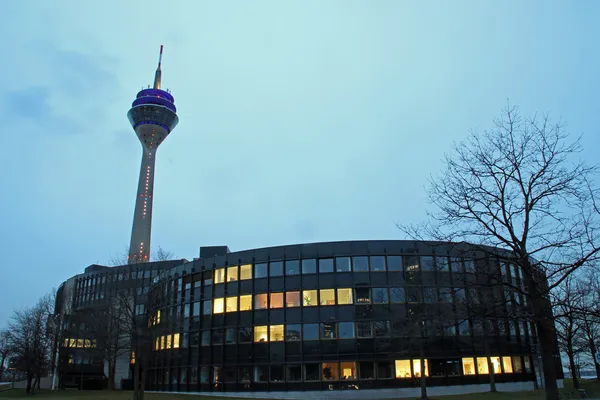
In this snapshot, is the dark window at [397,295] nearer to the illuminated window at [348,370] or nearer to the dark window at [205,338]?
the illuminated window at [348,370]

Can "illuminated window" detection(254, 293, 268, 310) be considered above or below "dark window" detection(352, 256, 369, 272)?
below

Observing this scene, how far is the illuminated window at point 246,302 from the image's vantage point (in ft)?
153

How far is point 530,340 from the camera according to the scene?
159ft


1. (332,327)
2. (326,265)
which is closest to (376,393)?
(332,327)

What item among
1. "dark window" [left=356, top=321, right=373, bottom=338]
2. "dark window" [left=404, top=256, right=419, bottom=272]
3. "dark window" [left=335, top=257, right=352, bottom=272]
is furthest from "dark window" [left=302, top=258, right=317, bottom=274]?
"dark window" [left=404, top=256, right=419, bottom=272]

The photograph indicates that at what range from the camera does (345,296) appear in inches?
1747

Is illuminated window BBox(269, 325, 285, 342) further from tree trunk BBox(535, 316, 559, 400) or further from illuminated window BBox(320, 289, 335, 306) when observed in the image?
tree trunk BBox(535, 316, 559, 400)

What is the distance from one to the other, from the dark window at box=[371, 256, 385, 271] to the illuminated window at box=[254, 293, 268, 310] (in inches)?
427

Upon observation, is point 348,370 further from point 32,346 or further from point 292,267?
point 32,346

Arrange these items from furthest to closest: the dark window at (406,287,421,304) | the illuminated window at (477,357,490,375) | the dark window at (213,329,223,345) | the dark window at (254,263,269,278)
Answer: the dark window at (213,329,223,345), the dark window at (254,263,269,278), the illuminated window at (477,357,490,375), the dark window at (406,287,421,304)

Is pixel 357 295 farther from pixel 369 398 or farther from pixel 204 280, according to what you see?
pixel 204 280

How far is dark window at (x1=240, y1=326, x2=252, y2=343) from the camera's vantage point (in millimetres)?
45812

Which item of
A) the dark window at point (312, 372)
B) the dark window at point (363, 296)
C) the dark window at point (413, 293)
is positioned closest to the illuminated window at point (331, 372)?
the dark window at point (312, 372)

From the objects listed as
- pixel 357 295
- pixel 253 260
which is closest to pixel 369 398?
→ pixel 357 295
